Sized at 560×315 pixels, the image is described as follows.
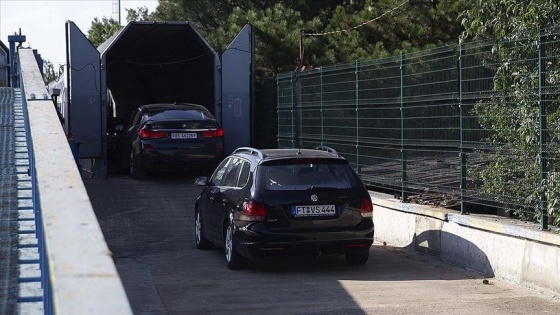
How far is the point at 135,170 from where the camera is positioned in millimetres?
20016

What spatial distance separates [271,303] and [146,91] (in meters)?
21.1

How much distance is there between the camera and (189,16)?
35.6 m

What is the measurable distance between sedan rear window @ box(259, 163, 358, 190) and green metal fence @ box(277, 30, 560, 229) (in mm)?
1551

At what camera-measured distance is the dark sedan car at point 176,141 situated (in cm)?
1927

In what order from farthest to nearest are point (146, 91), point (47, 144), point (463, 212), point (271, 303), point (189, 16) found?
1. point (189, 16)
2. point (146, 91)
3. point (463, 212)
4. point (271, 303)
5. point (47, 144)

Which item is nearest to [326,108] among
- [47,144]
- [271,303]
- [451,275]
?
[451,275]

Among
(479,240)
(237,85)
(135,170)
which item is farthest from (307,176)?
(237,85)

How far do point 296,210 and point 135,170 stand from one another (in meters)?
9.33

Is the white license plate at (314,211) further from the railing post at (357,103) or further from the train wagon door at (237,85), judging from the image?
the train wagon door at (237,85)

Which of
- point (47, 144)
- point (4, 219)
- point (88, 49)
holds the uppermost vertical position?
point (88, 49)

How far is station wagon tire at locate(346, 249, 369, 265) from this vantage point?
11.9m

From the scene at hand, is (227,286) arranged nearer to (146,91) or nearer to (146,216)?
(146,216)

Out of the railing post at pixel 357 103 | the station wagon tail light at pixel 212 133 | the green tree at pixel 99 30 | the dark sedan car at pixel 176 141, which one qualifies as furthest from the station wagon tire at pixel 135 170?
the green tree at pixel 99 30

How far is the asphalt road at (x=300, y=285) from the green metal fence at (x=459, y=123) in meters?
0.99
